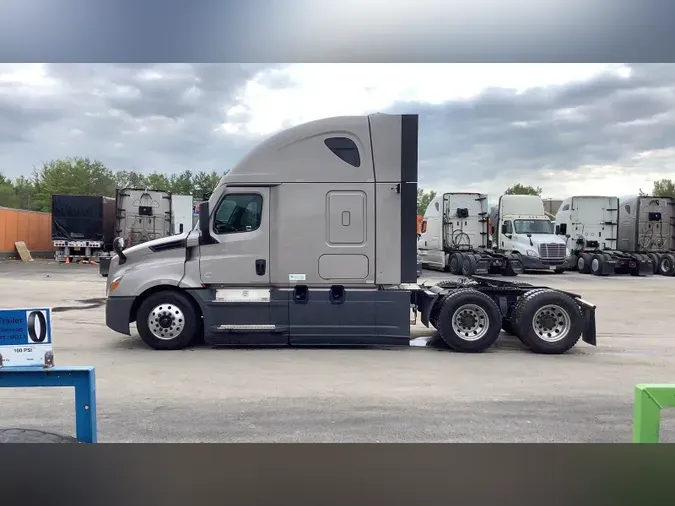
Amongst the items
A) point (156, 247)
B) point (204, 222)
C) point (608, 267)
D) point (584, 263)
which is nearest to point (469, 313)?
point (204, 222)

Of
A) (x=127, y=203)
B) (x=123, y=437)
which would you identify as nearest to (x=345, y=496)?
(x=123, y=437)

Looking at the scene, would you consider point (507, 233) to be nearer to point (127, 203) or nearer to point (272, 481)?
point (127, 203)

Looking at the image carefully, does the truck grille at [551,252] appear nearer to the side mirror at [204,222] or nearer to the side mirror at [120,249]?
the side mirror at [204,222]

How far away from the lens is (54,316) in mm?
11609

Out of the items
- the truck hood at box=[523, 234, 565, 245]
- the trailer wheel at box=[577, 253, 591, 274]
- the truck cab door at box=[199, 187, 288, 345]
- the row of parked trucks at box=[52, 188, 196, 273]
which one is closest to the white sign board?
the truck cab door at box=[199, 187, 288, 345]

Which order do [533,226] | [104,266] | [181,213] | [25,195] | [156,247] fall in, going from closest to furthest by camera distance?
[156,247] < [104,266] < [181,213] < [25,195] < [533,226]

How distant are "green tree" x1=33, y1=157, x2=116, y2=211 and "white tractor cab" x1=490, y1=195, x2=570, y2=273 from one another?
15.4 meters

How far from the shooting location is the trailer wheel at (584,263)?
24877mm

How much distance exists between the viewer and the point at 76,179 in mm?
19250

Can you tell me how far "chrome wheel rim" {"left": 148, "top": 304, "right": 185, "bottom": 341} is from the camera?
8.54m

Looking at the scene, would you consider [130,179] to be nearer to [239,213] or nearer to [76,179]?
[76,179]

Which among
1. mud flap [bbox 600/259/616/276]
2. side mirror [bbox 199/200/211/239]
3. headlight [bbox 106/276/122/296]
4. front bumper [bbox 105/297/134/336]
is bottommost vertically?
mud flap [bbox 600/259/616/276]

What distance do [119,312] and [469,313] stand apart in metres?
5.34

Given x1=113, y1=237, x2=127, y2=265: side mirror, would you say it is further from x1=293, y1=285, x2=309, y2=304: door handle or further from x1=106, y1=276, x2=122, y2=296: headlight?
x1=293, y1=285, x2=309, y2=304: door handle
